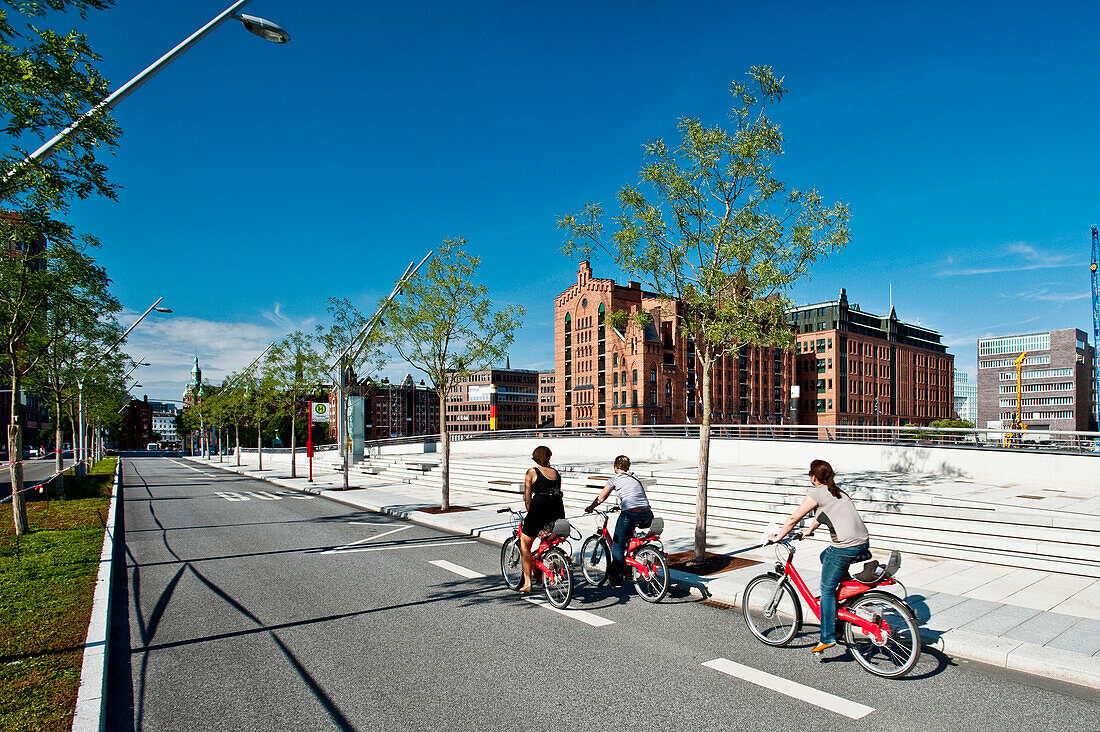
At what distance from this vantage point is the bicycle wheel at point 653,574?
8047 millimetres

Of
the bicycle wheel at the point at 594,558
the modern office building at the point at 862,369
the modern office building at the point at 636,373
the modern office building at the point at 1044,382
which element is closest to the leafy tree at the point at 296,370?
the bicycle wheel at the point at 594,558

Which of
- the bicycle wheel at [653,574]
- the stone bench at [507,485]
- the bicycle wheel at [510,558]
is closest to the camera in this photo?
the bicycle wheel at [653,574]

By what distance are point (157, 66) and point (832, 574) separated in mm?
10528

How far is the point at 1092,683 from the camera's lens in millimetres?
5312

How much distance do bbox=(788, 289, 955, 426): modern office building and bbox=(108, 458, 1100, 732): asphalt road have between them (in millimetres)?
103850

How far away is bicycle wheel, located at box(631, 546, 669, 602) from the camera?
8.05 metres

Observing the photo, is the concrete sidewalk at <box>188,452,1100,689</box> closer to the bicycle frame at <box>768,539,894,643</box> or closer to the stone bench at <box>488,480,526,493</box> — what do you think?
the bicycle frame at <box>768,539,894,643</box>

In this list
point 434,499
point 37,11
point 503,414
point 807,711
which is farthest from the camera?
point 503,414

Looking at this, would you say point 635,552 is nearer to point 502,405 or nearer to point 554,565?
point 554,565

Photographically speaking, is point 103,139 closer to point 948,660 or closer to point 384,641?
point 384,641

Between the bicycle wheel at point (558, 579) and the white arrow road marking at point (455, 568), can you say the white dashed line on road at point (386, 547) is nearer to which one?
the white arrow road marking at point (455, 568)

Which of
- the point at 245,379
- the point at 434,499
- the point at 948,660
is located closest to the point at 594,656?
the point at 948,660

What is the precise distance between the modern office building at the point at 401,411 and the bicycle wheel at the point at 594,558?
143m

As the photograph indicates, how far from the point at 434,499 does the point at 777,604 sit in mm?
15720
